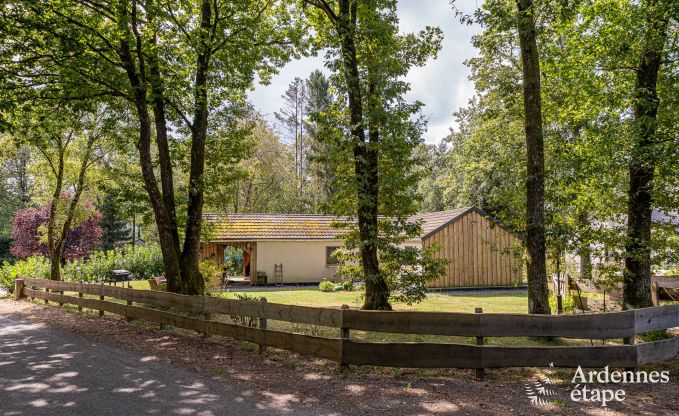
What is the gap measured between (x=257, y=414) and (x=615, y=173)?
963 centimetres

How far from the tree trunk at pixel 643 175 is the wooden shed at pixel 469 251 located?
13007mm

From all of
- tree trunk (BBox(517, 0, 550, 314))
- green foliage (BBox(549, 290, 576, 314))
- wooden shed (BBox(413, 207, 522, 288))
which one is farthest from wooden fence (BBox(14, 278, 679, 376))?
wooden shed (BBox(413, 207, 522, 288))

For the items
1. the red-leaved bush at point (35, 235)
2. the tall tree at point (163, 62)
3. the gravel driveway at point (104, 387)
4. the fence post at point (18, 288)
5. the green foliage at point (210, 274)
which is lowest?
the gravel driveway at point (104, 387)

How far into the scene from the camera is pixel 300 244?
87.9 feet

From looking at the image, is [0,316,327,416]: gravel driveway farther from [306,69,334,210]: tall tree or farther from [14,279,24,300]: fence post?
[306,69,334,210]: tall tree

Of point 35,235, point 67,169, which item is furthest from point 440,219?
point 35,235

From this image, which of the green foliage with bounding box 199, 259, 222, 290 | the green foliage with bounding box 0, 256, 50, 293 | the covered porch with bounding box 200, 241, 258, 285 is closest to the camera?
the green foliage with bounding box 199, 259, 222, 290

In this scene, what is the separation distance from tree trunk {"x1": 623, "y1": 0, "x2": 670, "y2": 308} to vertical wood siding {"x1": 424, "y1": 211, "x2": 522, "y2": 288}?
13.2 metres

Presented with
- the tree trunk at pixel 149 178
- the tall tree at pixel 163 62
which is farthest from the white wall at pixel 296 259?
the tree trunk at pixel 149 178

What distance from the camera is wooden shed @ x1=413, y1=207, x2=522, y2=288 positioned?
77.2ft

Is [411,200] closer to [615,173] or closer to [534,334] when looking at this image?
[615,173]

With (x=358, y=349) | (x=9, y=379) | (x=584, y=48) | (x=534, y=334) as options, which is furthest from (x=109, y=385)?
(x=584, y=48)

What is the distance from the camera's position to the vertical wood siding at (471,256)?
23594 mm
